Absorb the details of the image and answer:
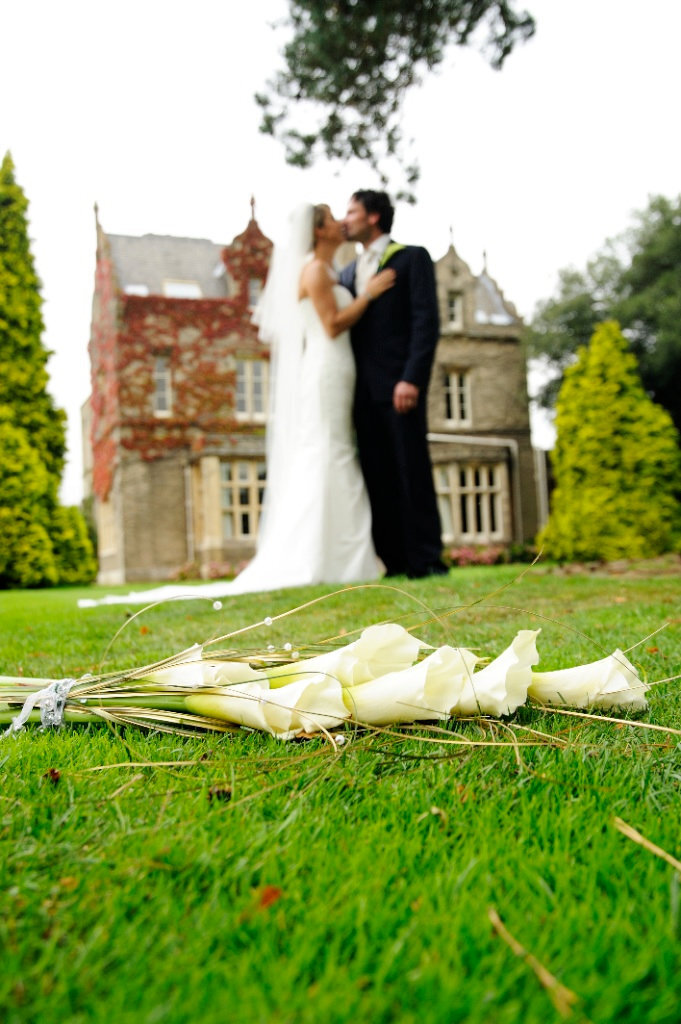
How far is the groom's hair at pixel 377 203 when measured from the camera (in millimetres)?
8011

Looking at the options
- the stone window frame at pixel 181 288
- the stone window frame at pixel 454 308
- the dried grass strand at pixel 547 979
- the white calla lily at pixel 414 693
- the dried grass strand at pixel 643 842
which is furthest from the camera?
the stone window frame at pixel 454 308

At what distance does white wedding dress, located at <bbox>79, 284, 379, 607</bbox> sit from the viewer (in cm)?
756

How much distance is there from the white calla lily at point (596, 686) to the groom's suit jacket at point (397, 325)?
19.6 ft

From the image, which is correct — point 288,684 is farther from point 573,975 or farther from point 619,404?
point 619,404

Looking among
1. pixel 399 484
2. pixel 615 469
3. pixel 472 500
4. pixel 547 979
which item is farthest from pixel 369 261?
pixel 472 500

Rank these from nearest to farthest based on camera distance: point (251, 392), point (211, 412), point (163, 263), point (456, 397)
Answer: point (211, 412) → point (251, 392) → point (163, 263) → point (456, 397)

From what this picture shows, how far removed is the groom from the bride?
16 cm

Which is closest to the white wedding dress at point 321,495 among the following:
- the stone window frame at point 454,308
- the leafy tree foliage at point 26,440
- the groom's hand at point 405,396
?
the groom's hand at point 405,396

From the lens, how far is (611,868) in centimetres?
108

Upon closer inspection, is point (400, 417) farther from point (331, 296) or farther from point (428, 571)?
point (428, 571)

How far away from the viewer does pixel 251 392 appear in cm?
2120

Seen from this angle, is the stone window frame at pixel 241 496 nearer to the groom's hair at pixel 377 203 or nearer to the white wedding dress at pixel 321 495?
the white wedding dress at pixel 321 495

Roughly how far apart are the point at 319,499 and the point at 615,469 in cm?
1178

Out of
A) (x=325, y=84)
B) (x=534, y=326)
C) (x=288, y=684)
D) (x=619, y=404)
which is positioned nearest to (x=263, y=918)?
(x=288, y=684)
